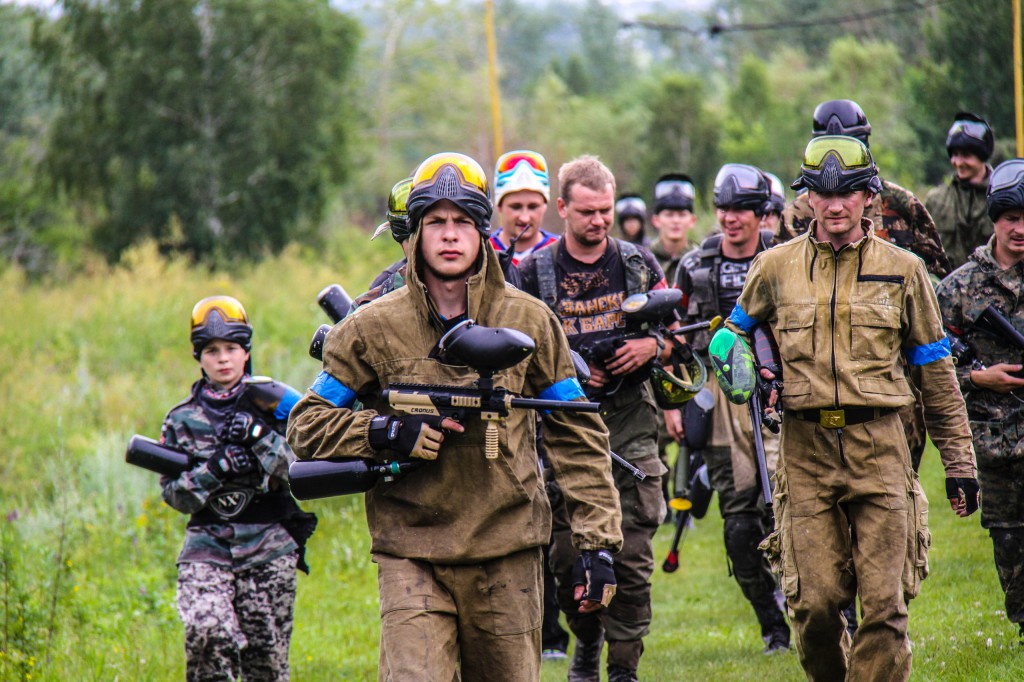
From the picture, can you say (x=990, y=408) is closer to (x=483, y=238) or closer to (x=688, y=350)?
(x=688, y=350)

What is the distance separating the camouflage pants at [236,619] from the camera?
21.1ft

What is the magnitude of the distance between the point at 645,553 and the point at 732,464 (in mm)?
1254

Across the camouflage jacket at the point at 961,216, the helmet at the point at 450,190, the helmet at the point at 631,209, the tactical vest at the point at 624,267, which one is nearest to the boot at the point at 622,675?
the tactical vest at the point at 624,267

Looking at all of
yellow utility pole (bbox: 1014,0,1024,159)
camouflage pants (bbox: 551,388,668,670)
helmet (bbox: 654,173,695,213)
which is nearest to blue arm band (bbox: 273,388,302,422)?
camouflage pants (bbox: 551,388,668,670)

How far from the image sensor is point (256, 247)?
35500 mm

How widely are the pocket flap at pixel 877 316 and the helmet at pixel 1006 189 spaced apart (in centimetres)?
159

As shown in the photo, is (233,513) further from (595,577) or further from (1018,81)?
(1018,81)

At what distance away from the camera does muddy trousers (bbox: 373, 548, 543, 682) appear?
445cm

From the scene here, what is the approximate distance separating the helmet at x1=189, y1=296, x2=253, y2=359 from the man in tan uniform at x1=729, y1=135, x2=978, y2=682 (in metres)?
3.09

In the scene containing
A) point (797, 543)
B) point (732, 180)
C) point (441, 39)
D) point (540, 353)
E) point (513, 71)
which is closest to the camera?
point (540, 353)

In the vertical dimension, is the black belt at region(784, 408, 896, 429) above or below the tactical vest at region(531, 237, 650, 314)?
below

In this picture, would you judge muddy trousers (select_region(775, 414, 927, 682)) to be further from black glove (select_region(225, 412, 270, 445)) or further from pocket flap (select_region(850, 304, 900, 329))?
black glove (select_region(225, 412, 270, 445))

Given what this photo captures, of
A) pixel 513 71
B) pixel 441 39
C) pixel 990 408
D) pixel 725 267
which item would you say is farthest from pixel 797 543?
pixel 513 71

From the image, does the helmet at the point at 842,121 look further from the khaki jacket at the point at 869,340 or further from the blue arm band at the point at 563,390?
the blue arm band at the point at 563,390
